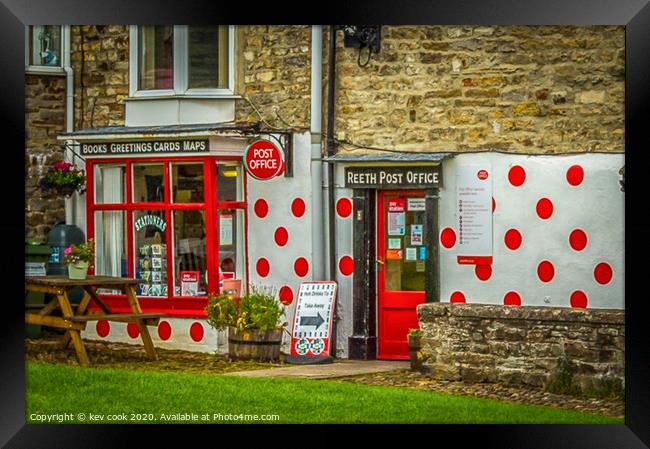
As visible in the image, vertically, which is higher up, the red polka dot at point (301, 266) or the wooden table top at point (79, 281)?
the red polka dot at point (301, 266)

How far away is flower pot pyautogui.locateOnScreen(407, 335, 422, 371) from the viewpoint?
1419 cm

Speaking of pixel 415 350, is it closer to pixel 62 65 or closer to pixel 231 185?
pixel 231 185

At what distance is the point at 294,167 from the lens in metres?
15.4

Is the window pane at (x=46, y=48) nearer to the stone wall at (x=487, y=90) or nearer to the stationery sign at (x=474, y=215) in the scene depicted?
the stone wall at (x=487, y=90)

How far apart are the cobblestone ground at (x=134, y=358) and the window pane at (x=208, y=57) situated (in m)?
2.77

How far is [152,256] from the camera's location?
1568 centimetres

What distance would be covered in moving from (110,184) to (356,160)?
2.73 m

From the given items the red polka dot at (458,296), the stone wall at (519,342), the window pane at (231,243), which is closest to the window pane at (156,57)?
the window pane at (231,243)

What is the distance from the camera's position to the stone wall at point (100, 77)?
15.5 metres

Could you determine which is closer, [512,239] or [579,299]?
[579,299]

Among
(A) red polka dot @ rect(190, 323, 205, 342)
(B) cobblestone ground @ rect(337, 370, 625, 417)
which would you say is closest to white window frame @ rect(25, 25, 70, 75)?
(A) red polka dot @ rect(190, 323, 205, 342)

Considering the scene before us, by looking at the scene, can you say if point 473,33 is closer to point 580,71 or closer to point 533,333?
point 580,71

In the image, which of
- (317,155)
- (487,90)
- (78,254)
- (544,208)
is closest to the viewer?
(544,208)
